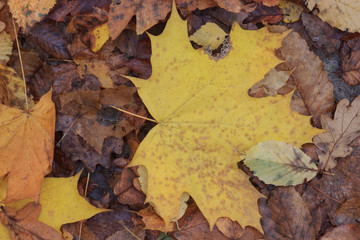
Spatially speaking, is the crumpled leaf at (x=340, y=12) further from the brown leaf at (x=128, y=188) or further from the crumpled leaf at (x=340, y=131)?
the brown leaf at (x=128, y=188)

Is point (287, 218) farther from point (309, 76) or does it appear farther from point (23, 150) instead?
point (23, 150)

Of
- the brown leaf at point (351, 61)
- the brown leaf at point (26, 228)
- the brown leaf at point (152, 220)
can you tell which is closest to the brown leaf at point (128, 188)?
the brown leaf at point (152, 220)

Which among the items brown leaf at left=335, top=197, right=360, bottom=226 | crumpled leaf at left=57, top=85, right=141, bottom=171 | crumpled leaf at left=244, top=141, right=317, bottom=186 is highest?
crumpled leaf at left=57, top=85, right=141, bottom=171

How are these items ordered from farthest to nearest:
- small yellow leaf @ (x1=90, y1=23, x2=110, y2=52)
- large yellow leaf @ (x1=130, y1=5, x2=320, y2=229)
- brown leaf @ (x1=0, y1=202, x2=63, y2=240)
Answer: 1. small yellow leaf @ (x1=90, y1=23, x2=110, y2=52)
2. brown leaf @ (x1=0, y1=202, x2=63, y2=240)
3. large yellow leaf @ (x1=130, y1=5, x2=320, y2=229)

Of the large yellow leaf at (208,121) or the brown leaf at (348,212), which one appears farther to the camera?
the brown leaf at (348,212)

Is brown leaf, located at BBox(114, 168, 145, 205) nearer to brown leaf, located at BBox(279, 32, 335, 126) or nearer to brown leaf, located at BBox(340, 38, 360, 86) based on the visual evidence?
brown leaf, located at BBox(279, 32, 335, 126)

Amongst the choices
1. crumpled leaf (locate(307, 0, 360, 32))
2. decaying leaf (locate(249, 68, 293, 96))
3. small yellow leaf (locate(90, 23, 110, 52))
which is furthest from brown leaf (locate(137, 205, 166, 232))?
crumpled leaf (locate(307, 0, 360, 32))

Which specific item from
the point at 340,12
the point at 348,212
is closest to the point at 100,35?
the point at 340,12
